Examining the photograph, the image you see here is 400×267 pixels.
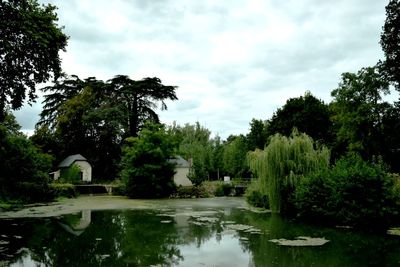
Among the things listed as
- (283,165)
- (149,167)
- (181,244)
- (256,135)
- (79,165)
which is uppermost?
(256,135)

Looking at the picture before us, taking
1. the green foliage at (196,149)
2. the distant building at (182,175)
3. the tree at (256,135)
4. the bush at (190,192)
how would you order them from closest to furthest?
the bush at (190,192), the green foliage at (196,149), the distant building at (182,175), the tree at (256,135)

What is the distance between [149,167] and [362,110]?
16823 mm

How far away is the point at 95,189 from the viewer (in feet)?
113

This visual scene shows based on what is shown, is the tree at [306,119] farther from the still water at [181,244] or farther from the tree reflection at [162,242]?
the still water at [181,244]

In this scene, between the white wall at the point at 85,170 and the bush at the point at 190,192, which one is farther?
the white wall at the point at 85,170

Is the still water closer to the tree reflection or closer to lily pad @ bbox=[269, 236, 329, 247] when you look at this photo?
the tree reflection

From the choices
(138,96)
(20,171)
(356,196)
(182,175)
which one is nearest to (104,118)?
(138,96)

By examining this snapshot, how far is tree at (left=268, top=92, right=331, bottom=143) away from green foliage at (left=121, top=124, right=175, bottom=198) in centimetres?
1284

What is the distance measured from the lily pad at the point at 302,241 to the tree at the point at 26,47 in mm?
9022

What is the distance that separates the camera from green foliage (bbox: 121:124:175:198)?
28.4m

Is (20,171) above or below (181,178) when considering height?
above

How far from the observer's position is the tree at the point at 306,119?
35875 mm

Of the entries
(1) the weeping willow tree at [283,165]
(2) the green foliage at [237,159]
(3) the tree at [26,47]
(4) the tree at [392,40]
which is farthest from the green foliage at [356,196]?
(2) the green foliage at [237,159]

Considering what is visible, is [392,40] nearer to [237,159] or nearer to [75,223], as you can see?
[75,223]
